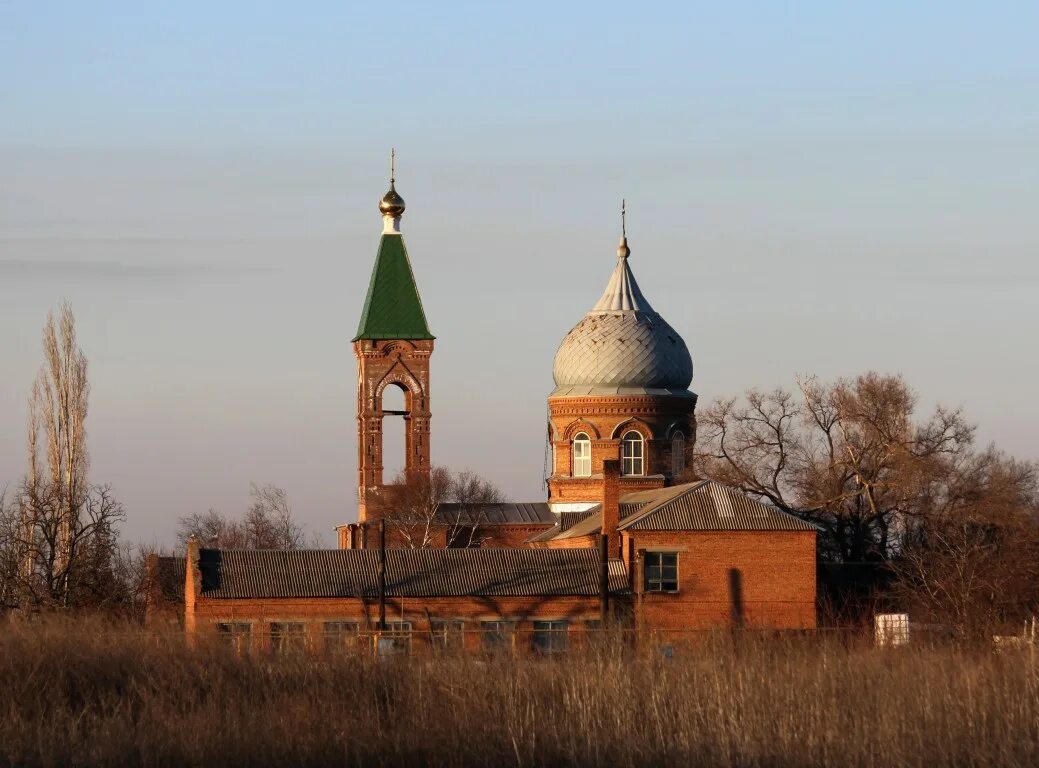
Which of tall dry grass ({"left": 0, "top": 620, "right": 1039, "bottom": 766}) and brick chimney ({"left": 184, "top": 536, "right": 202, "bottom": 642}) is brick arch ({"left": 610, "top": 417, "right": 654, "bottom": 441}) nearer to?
brick chimney ({"left": 184, "top": 536, "right": 202, "bottom": 642})

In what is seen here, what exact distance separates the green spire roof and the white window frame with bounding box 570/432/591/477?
4.97 m

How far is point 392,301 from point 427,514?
20.5 ft

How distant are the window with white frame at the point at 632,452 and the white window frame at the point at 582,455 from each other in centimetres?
92

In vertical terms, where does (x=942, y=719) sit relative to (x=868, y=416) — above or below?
below

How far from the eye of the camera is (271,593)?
3603 cm

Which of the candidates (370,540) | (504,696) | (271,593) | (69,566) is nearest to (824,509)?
(370,540)

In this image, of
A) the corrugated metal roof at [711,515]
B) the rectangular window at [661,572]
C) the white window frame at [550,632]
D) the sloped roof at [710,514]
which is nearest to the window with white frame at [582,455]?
the sloped roof at [710,514]

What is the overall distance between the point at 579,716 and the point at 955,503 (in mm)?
28160

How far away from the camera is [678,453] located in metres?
52.1

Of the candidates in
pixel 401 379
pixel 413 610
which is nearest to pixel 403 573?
pixel 413 610

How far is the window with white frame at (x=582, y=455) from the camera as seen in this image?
171ft

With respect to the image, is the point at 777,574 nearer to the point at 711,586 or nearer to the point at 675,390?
the point at 711,586

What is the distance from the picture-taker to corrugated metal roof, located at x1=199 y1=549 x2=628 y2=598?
36188mm

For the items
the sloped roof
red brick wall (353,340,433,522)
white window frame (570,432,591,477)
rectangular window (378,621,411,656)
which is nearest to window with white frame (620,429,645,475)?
white window frame (570,432,591,477)
